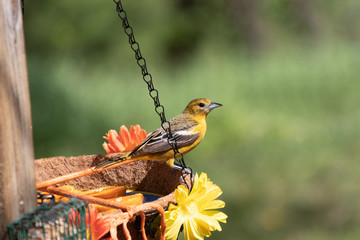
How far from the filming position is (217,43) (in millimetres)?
8023

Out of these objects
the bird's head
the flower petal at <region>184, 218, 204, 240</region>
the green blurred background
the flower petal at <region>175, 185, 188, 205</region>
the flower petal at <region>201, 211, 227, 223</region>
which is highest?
the green blurred background

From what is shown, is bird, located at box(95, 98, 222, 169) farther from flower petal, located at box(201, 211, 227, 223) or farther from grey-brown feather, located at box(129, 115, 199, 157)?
flower petal, located at box(201, 211, 227, 223)

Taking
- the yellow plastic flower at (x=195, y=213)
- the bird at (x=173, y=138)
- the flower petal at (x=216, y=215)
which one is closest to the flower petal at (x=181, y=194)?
the yellow plastic flower at (x=195, y=213)

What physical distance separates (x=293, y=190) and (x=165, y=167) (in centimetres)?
294

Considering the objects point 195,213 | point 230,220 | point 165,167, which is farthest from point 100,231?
point 230,220

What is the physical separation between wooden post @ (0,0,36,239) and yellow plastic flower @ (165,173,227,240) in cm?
39

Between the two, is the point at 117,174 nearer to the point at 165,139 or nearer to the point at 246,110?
the point at 165,139

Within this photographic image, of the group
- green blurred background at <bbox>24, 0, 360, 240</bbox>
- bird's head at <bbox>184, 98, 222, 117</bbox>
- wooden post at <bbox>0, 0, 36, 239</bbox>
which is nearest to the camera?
wooden post at <bbox>0, 0, 36, 239</bbox>

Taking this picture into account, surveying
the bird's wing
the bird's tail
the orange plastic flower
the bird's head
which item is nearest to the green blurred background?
the bird's head

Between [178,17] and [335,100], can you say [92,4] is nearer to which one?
[178,17]

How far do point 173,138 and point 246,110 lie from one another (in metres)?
3.82

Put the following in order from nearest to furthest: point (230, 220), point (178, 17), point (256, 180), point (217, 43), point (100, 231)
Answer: point (100, 231) → point (230, 220) → point (256, 180) → point (217, 43) → point (178, 17)

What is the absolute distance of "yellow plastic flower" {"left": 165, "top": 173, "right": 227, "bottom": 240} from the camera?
1342mm

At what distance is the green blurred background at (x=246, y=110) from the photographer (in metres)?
4.45
